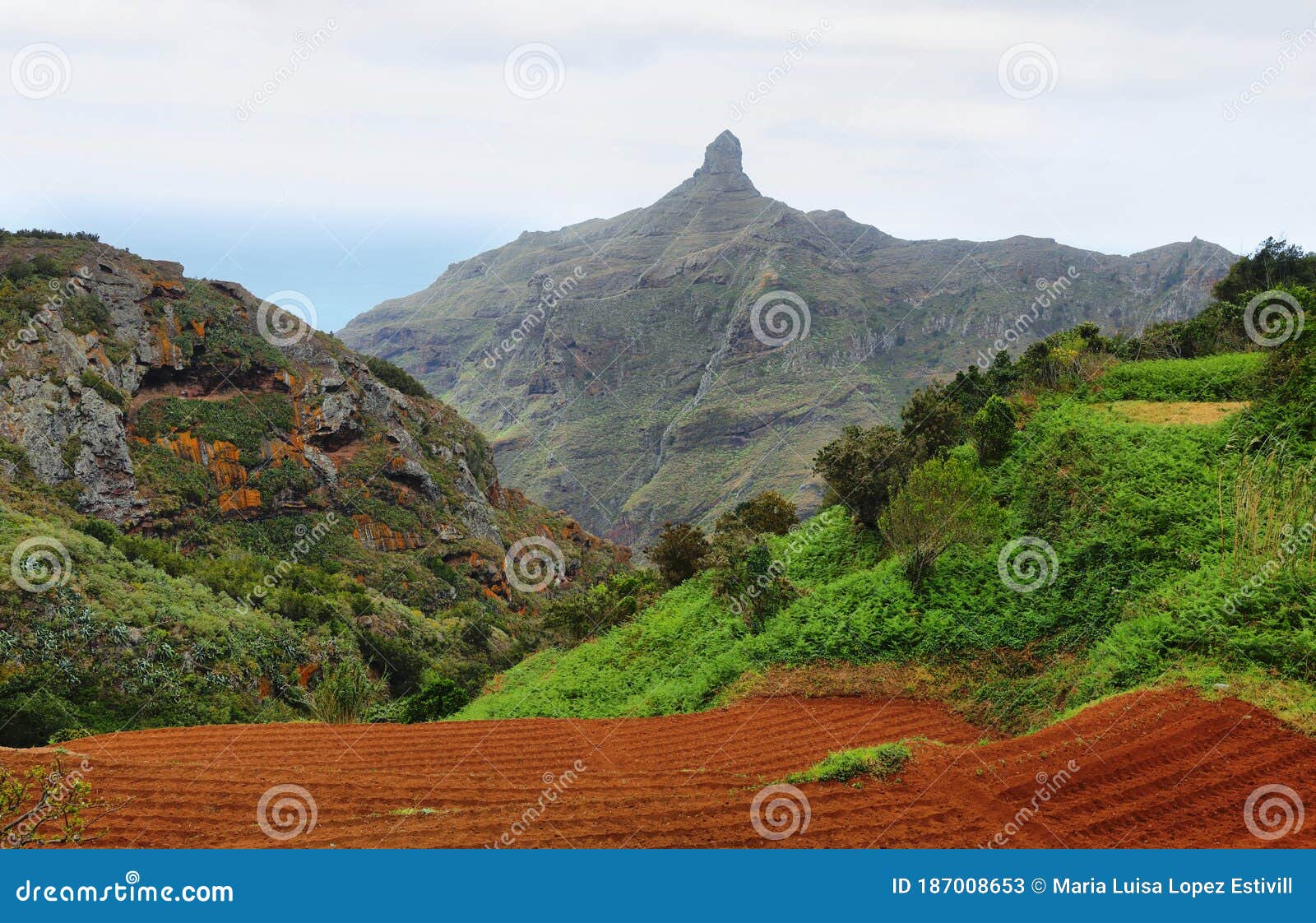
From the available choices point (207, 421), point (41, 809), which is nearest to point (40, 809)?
point (41, 809)

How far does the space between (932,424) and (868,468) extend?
2886 millimetres

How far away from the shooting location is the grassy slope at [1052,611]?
35.9 ft

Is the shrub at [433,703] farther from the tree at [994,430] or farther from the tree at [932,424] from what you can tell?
the tree at [994,430]

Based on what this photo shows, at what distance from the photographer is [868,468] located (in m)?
19.0

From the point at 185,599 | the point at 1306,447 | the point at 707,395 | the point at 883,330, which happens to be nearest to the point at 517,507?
the point at 185,599

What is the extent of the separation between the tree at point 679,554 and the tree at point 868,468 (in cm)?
540

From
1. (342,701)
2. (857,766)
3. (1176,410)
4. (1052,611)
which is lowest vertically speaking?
(342,701)

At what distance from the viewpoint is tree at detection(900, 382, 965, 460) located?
65.8ft

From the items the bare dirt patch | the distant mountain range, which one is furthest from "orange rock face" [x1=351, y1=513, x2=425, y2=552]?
the distant mountain range

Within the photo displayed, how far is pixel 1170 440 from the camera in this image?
1606 centimetres

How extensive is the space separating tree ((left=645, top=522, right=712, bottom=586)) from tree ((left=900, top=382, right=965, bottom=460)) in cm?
689

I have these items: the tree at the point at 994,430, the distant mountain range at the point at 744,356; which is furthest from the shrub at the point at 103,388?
the distant mountain range at the point at 744,356

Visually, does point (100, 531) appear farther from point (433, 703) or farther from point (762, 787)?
point (762, 787)

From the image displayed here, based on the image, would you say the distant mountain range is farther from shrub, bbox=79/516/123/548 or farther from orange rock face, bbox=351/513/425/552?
shrub, bbox=79/516/123/548
